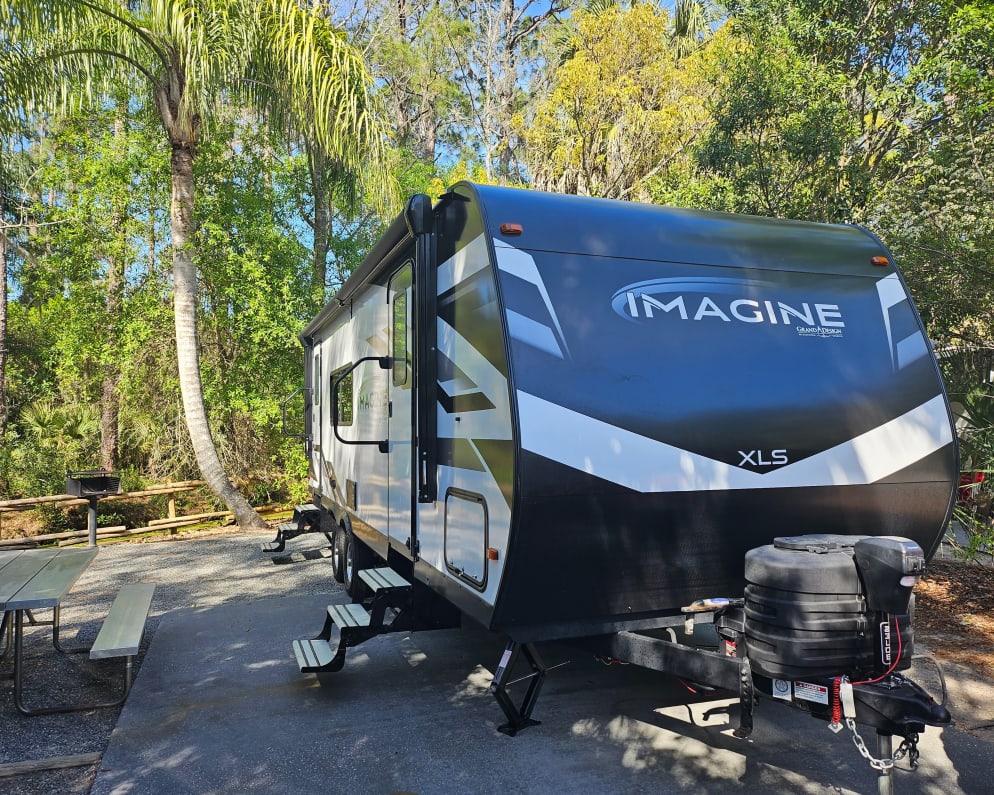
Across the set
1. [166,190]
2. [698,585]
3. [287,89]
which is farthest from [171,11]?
[698,585]

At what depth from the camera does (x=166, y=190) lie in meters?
13.3

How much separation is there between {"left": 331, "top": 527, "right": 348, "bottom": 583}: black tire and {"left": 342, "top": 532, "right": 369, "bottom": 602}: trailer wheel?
0.73ft

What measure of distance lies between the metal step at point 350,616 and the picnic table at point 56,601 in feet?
3.58

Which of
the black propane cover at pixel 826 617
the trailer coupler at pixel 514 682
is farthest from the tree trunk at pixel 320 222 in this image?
the black propane cover at pixel 826 617

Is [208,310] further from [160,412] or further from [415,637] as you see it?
[415,637]

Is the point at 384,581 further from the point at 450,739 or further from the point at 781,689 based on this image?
the point at 781,689

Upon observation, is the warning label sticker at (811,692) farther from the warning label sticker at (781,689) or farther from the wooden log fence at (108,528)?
the wooden log fence at (108,528)

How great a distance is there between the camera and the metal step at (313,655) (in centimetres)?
446

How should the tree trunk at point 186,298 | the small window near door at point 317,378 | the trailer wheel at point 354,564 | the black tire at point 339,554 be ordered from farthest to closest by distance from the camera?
the tree trunk at point 186,298 < the small window near door at point 317,378 < the black tire at point 339,554 < the trailer wheel at point 354,564

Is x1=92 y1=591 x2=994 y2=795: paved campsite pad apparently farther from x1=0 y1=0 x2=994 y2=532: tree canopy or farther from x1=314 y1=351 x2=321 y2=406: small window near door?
x1=0 y1=0 x2=994 y2=532: tree canopy

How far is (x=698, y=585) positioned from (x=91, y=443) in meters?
13.8

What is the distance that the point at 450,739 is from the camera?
3916mm

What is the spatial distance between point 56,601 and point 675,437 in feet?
10.6

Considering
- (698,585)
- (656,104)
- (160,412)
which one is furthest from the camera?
(656,104)
